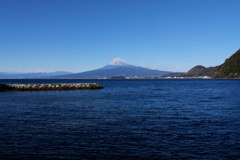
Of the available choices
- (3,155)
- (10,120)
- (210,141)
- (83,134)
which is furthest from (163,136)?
(10,120)

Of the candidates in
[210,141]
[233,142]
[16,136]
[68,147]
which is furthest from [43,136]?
[233,142]

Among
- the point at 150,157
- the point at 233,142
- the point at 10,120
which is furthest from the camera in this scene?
the point at 10,120

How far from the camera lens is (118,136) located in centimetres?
1708

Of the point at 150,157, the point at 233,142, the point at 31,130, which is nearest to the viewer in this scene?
the point at 150,157

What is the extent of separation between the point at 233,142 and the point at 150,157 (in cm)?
640

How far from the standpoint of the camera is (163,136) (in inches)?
672

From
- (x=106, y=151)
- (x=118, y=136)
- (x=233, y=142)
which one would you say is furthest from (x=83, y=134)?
(x=233, y=142)

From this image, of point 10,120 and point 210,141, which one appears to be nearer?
point 210,141

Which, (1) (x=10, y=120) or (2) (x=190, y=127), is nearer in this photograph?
(2) (x=190, y=127)

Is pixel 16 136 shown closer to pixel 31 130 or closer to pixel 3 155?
pixel 31 130

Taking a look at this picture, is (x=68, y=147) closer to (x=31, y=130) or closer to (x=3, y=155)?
(x=3, y=155)

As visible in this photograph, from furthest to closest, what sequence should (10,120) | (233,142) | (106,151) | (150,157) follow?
(10,120)
(233,142)
(106,151)
(150,157)

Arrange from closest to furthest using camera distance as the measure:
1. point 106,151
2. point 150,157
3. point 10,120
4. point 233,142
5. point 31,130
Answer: point 150,157 → point 106,151 → point 233,142 → point 31,130 → point 10,120

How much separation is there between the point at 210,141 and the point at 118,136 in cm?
629
